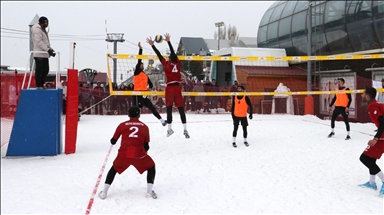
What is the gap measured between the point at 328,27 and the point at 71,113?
50.8 ft

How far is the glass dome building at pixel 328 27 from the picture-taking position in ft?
56.9

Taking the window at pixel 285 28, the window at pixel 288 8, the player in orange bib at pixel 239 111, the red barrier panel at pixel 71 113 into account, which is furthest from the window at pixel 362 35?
the red barrier panel at pixel 71 113

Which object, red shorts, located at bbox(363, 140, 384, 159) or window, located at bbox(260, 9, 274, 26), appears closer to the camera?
red shorts, located at bbox(363, 140, 384, 159)

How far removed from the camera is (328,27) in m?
A: 20.2

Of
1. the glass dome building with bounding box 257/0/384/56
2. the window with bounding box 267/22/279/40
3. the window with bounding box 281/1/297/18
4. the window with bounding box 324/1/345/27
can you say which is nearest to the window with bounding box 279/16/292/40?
the glass dome building with bounding box 257/0/384/56

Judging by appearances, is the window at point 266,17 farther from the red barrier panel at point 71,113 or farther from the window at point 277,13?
the red barrier panel at point 71,113

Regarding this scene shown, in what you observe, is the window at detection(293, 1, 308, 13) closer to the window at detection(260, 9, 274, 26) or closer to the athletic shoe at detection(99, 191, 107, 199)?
the window at detection(260, 9, 274, 26)

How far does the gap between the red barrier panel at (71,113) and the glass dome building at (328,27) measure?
13421 millimetres

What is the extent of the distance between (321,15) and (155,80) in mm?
9938

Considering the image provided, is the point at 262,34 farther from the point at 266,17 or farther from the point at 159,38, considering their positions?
the point at 159,38

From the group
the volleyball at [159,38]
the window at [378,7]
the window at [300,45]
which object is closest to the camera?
the volleyball at [159,38]

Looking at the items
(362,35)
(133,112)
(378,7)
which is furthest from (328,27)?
(133,112)

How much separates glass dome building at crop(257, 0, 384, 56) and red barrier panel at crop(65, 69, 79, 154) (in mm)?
13421

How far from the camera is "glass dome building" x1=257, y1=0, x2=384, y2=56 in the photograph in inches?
682
